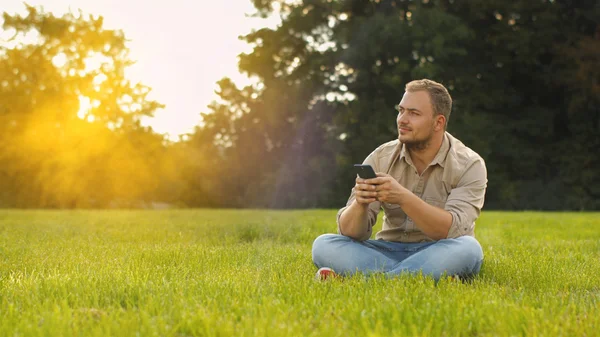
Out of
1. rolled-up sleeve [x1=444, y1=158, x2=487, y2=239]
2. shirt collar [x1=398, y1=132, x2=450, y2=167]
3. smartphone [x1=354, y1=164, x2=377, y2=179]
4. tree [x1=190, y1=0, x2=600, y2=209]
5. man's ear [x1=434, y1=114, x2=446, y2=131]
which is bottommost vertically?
rolled-up sleeve [x1=444, y1=158, x2=487, y2=239]

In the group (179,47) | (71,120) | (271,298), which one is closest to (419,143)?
(271,298)

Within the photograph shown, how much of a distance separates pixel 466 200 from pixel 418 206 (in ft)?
1.75

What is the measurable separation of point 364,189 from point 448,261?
0.84 m

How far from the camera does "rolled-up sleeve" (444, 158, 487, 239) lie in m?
4.87

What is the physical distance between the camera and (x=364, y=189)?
460 centimetres

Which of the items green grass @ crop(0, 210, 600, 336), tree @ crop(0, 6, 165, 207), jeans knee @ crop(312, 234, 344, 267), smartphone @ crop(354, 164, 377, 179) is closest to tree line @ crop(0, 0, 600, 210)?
tree @ crop(0, 6, 165, 207)

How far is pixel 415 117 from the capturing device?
4.93 m

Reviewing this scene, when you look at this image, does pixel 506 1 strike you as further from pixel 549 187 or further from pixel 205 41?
pixel 205 41

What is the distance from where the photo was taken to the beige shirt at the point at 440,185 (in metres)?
4.93

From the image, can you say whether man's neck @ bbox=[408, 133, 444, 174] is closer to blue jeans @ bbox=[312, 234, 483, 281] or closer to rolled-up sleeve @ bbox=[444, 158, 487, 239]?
rolled-up sleeve @ bbox=[444, 158, 487, 239]

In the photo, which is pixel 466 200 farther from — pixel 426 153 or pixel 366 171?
pixel 366 171

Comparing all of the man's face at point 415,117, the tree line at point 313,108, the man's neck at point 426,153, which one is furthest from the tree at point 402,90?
the man's face at point 415,117

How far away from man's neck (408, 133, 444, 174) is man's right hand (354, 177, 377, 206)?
773 millimetres

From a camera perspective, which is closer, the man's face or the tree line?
the man's face
